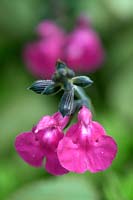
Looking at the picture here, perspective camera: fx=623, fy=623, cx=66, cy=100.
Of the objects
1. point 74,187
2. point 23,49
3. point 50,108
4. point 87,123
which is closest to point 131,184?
point 74,187

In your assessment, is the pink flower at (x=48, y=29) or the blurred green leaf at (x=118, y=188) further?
the pink flower at (x=48, y=29)

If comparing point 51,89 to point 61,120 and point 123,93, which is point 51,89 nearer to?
point 61,120

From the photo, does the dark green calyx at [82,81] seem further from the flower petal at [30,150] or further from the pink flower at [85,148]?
the flower petal at [30,150]

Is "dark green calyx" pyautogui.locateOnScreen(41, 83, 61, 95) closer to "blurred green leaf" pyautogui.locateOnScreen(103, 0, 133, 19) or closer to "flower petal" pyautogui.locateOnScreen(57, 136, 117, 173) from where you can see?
"flower petal" pyautogui.locateOnScreen(57, 136, 117, 173)

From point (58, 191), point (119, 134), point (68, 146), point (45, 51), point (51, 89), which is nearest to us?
point (68, 146)

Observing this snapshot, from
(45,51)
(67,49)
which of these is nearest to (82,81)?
(67,49)

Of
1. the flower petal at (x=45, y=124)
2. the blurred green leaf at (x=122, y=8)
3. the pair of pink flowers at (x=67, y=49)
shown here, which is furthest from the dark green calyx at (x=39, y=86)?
the blurred green leaf at (x=122, y=8)
